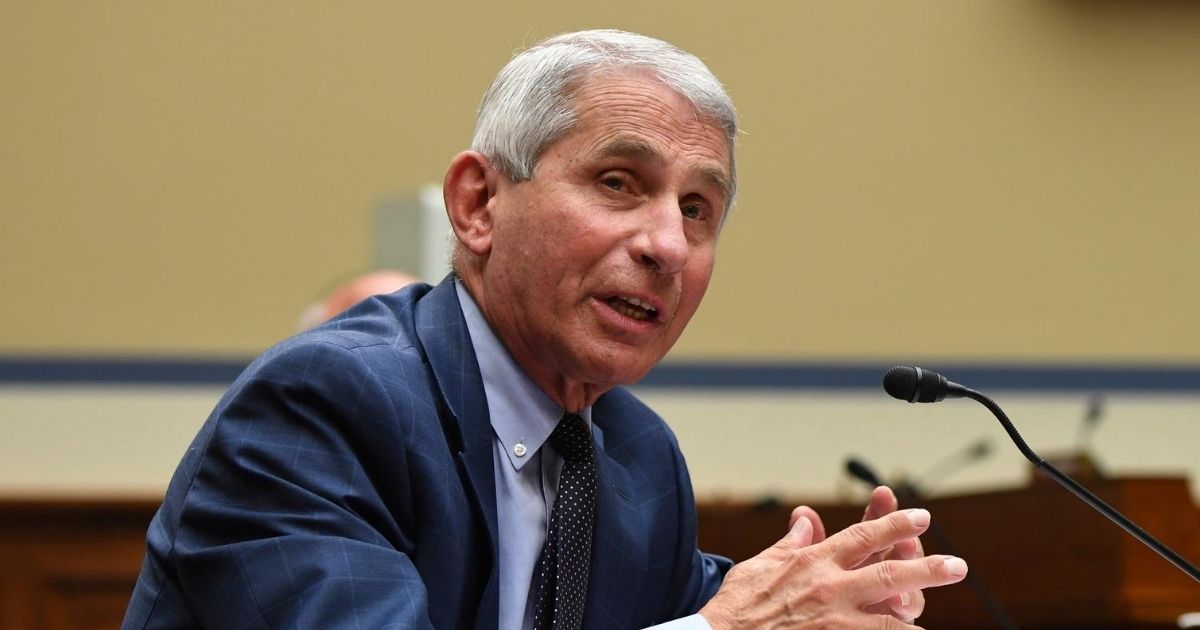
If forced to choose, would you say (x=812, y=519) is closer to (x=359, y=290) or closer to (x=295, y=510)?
(x=295, y=510)

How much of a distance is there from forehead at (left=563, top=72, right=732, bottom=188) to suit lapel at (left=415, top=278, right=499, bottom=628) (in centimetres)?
31

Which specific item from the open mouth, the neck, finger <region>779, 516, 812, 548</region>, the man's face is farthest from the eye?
finger <region>779, 516, 812, 548</region>

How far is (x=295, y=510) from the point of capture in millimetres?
1793

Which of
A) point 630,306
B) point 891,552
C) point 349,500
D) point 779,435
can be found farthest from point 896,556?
point 779,435

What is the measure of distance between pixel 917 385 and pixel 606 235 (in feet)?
1.52

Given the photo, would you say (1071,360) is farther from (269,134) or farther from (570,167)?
(570,167)

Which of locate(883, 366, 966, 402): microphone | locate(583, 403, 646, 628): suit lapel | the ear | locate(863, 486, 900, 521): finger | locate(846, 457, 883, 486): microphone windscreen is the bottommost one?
locate(846, 457, 883, 486): microphone windscreen

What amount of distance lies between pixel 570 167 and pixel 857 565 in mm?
652

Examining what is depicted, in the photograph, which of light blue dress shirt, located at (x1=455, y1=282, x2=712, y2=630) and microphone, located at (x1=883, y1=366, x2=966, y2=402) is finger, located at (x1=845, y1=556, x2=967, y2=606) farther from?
light blue dress shirt, located at (x1=455, y1=282, x2=712, y2=630)

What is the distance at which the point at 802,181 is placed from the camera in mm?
6434

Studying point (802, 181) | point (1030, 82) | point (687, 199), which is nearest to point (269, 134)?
point (802, 181)

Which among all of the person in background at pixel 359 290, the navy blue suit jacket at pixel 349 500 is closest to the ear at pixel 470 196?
the navy blue suit jacket at pixel 349 500

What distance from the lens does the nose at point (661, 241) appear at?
6.76ft

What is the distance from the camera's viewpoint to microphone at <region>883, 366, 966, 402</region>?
6.74 ft
